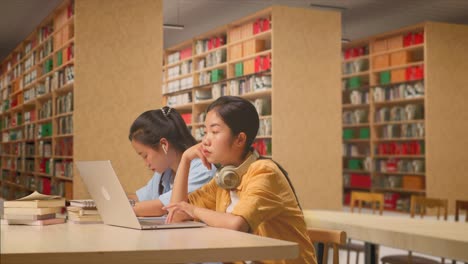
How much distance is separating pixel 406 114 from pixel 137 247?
9.81m

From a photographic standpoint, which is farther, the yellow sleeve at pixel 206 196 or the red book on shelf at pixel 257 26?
the red book on shelf at pixel 257 26

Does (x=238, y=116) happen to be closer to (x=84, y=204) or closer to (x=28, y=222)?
(x=84, y=204)

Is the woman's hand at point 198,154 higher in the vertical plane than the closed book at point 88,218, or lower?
higher

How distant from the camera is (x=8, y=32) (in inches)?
525

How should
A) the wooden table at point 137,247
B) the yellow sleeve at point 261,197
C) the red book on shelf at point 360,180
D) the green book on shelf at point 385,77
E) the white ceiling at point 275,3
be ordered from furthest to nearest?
the red book on shelf at point 360,180, the green book on shelf at point 385,77, the white ceiling at point 275,3, the yellow sleeve at point 261,197, the wooden table at point 137,247

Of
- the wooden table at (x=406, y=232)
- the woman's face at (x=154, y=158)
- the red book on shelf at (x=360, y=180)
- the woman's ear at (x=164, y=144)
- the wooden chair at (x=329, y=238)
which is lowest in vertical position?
the red book on shelf at (x=360, y=180)

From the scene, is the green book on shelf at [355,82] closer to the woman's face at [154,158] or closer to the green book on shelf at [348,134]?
the green book on shelf at [348,134]

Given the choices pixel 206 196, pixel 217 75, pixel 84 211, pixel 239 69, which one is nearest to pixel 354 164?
pixel 217 75

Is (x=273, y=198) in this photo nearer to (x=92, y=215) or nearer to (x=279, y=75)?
(x=92, y=215)

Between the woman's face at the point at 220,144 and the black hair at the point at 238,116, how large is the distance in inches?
0.8

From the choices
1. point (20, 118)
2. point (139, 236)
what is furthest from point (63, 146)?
point (139, 236)

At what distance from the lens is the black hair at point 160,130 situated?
3023mm

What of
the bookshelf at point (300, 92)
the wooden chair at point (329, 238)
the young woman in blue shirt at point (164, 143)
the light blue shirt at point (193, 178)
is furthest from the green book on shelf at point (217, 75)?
the wooden chair at point (329, 238)

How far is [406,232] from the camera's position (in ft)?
10.7
